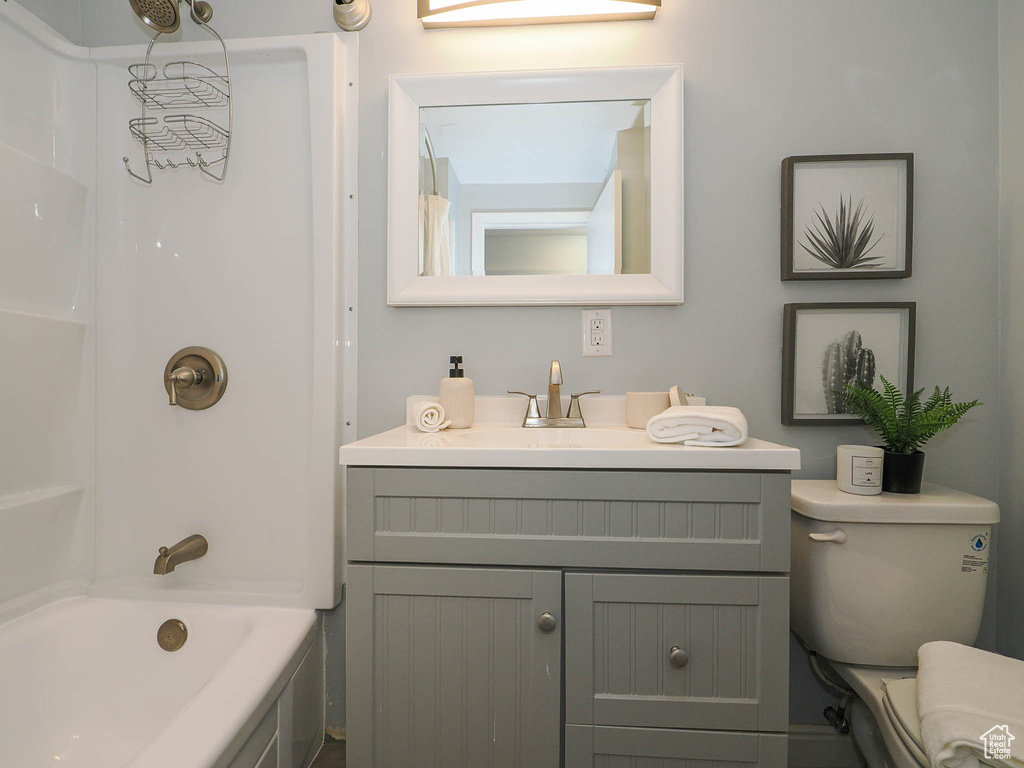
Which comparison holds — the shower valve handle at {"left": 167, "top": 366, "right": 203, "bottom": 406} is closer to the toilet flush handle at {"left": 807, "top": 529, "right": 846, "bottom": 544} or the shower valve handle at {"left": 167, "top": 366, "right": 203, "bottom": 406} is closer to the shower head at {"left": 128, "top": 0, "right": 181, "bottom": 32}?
the shower head at {"left": 128, "top": 0, "right": 181, "bottom": 32}

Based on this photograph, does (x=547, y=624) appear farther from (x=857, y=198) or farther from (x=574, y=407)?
(x=857, y=198)

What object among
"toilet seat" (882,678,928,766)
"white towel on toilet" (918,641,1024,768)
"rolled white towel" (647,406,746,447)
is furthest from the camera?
"rolled white towel" (647,406,746,447)

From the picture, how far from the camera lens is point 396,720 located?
0.92m

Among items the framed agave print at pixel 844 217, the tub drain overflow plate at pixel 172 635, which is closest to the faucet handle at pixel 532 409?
the framed agave print at pixel 844 217

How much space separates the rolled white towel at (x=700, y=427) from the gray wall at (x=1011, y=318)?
83 cm

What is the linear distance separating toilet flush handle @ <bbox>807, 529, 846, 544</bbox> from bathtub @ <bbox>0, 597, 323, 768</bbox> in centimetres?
113

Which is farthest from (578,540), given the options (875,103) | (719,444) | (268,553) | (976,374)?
(875,103)

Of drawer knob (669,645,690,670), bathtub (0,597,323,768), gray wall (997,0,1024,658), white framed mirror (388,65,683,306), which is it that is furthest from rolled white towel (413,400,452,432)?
gray wall (997,0,1024,658)

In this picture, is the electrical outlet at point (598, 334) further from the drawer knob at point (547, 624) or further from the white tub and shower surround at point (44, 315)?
the white tub and shower surround at point (44, 315)

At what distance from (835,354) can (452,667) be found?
117 cm

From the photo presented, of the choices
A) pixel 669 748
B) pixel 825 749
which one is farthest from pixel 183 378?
pixel 825 749

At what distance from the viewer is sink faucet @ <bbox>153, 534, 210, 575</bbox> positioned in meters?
1.20

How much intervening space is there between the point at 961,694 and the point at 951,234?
108cm

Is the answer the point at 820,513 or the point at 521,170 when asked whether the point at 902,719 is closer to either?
the point at 820,513
